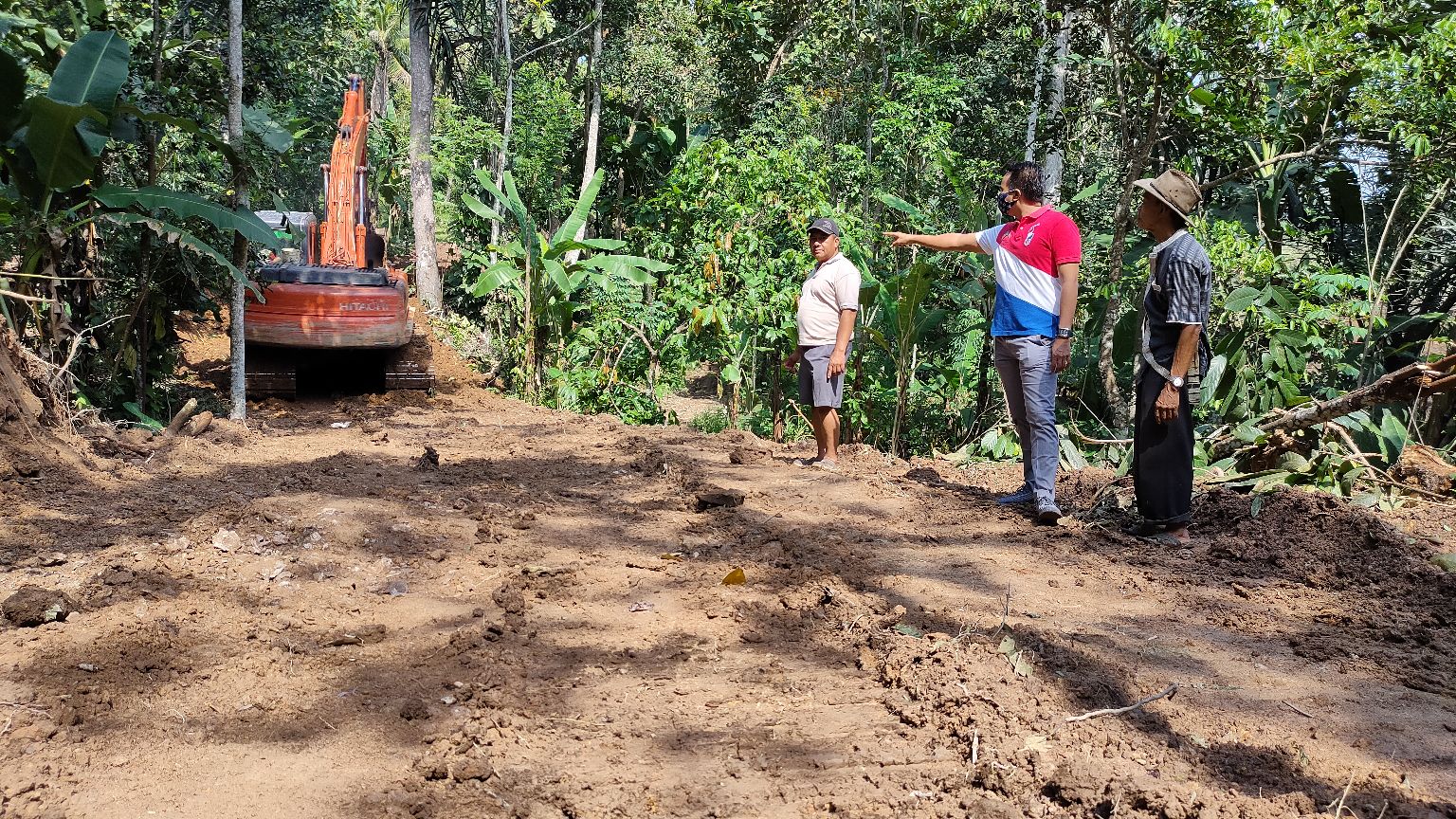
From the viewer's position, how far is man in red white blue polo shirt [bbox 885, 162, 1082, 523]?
5820mm

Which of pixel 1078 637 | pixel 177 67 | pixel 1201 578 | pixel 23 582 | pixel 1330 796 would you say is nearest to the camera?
pixel 1330 796

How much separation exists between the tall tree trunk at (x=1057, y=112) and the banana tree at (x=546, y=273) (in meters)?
4.35

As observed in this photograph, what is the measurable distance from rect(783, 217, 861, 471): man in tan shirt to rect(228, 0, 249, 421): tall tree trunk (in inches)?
169

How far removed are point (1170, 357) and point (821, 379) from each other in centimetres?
250

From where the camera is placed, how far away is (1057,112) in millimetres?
11727

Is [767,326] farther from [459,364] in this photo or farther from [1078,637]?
[1078,637]

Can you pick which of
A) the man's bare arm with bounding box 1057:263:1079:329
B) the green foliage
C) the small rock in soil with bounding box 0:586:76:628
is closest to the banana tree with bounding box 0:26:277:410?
the small rock in soil with bounding box 0:586:76:628

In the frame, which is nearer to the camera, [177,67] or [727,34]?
[177,67]

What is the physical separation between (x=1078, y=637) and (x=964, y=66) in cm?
1596

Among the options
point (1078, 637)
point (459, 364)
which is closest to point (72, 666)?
point (1078, 637)

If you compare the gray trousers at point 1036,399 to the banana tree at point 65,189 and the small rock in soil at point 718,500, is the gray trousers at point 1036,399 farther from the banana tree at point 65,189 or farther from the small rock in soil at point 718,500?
the banana tree at point 65,189

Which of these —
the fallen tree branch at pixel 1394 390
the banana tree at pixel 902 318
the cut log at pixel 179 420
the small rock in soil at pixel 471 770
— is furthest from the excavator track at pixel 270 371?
the fallen tree branch at pixel 1394 390

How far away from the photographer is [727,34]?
17.3 metres

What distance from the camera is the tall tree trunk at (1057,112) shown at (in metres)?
11.5
